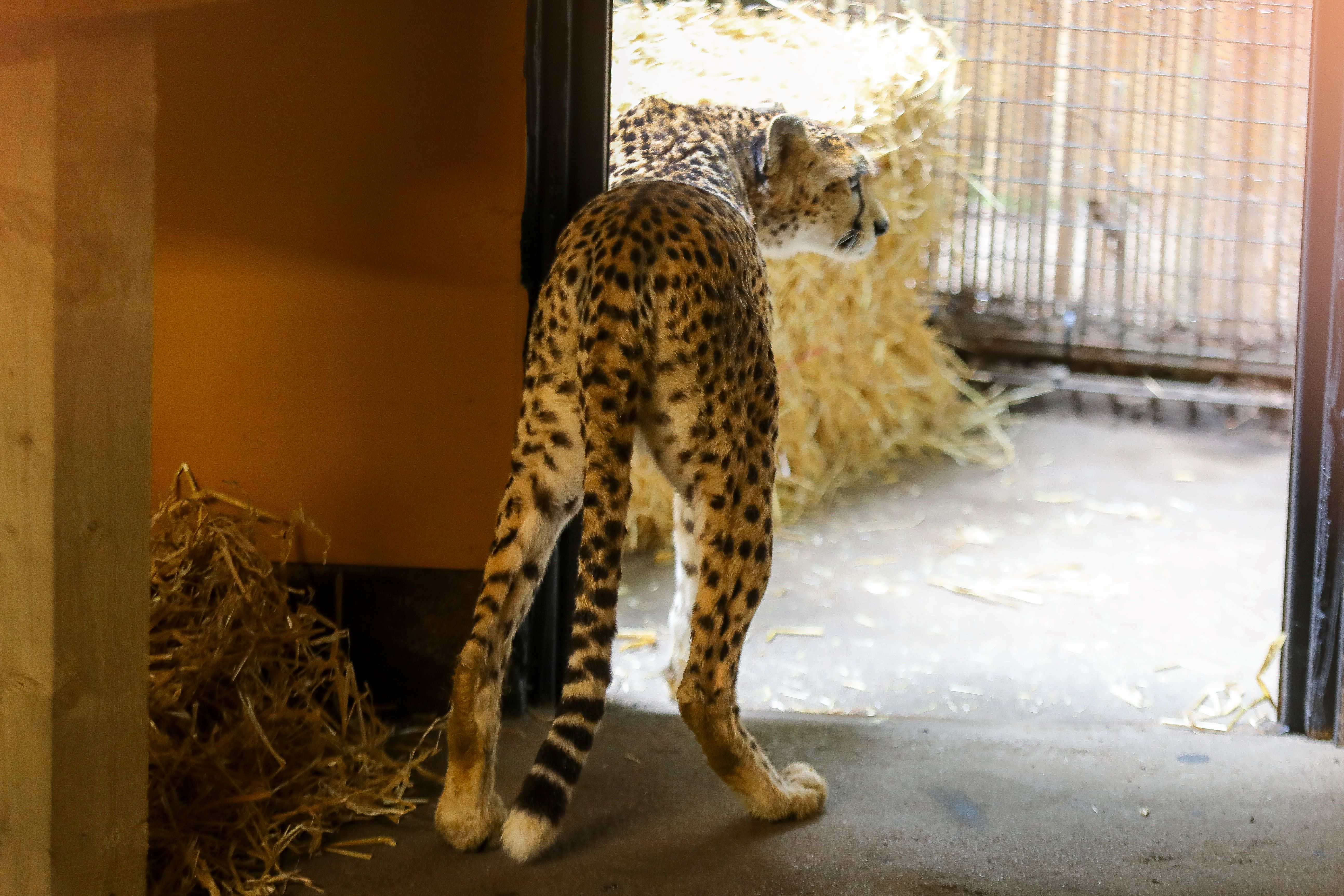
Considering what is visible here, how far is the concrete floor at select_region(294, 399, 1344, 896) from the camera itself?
7.24 ft

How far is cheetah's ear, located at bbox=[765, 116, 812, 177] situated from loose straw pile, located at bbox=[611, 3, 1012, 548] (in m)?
0.64

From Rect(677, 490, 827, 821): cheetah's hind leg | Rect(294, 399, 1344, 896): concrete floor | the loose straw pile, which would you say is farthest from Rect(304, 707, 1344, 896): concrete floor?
the loose straw pile

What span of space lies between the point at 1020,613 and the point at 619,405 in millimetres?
2395

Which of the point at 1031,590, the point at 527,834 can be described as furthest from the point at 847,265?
the point at 527,834

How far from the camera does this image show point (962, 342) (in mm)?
A: 6867

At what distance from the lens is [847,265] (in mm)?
5273

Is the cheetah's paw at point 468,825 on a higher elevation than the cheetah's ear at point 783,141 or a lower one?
lower

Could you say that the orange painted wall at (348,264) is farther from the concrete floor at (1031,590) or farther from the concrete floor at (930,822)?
the concrete floor at (1031,590)

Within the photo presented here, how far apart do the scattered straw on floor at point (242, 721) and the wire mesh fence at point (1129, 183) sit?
14.6 ft

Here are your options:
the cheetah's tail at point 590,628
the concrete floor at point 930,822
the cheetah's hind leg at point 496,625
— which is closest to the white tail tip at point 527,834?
the cheetah's tail at point 590,628

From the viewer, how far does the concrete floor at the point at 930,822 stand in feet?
7.09

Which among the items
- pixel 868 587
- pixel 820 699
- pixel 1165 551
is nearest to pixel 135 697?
pixel 820 699

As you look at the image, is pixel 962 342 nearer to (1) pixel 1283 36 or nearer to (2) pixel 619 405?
(1) pixel 1283 36

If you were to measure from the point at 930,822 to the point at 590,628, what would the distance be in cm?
86
